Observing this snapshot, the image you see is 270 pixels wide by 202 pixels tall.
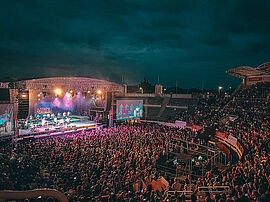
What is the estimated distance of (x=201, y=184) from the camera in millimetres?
8312

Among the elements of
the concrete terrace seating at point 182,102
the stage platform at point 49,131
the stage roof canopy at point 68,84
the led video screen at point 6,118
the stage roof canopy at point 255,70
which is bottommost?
the stage platform at point 49,131

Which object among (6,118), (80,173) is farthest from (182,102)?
(80,173)

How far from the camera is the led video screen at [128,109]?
28234 mm

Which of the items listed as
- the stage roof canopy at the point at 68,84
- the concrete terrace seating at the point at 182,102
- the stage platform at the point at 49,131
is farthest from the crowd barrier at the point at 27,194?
the concrete terrace seating at the point at 182,102

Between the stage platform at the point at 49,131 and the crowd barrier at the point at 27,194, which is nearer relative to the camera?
the crowd barrier at the point at 27,194

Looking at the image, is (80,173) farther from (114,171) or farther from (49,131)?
(49,131)

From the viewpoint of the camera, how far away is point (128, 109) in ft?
97.7

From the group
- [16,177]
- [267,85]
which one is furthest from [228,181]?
[267,85]

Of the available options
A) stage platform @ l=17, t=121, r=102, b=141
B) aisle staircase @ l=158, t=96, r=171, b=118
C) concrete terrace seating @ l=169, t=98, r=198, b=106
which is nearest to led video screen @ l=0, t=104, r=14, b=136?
stage platform @ l=17, t=121, r=102, b=141

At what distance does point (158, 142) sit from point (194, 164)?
365 centimetres

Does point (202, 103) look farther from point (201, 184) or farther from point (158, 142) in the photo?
point (201, 184)

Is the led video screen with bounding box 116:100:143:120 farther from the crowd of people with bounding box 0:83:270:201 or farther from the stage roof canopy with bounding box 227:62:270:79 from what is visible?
the stage roof canopy with bounding box 227:62:270:79

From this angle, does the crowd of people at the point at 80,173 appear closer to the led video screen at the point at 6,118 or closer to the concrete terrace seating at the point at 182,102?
the led video screen at the point at 6,118

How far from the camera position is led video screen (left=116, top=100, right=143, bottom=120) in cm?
2823
